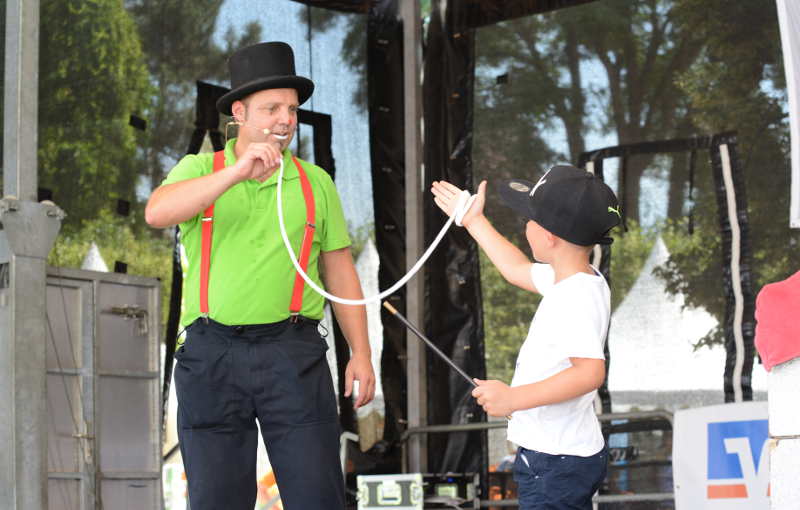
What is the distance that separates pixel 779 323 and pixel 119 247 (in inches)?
139

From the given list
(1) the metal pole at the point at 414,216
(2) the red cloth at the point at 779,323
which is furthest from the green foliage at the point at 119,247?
(2) the red cloth at the point at 779,323

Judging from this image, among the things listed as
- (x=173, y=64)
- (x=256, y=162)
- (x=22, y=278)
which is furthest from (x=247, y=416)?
(x=173, y=64)

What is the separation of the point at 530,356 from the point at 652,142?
317 centimetres

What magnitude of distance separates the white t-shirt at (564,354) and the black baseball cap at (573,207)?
0.11 m

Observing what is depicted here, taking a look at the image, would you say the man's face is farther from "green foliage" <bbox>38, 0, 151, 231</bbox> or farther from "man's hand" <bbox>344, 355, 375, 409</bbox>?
"green foliage" <bbox>38, 0, 151, 231</bbox>

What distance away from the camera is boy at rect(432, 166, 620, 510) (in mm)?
2533

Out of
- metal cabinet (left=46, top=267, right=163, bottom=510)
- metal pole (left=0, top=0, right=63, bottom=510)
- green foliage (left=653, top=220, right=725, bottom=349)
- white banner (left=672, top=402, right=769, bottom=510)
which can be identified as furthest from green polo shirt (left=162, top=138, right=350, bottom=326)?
green foliage (left=653, top=220, right=725, bottom=349)

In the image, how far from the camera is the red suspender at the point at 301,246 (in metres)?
2.82

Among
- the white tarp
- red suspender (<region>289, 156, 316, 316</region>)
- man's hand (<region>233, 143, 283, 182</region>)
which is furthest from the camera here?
the white tarp

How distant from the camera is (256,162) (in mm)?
2662

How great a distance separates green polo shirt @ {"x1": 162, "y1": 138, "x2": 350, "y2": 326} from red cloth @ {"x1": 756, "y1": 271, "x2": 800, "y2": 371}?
1126 millimetres

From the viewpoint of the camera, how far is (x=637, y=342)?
5512mm

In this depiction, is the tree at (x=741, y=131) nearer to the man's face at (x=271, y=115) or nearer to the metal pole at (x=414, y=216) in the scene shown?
the metal pole at (x=414, y=216)

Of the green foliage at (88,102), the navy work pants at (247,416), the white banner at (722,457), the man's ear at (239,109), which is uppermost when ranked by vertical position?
the green foliage at (88,102)
